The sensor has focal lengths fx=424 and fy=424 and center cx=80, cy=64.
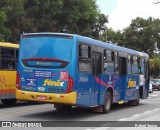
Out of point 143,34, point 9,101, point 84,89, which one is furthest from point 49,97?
point 143,34

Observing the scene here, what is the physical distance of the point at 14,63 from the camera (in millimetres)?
19719

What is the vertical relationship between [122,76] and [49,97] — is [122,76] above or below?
above

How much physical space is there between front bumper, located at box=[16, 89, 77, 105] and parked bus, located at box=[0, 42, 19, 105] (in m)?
4.07


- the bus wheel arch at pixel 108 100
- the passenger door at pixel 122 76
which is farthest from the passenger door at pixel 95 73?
the passenger door at pixel 122 76

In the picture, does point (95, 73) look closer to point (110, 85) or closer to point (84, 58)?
point (84, 58)

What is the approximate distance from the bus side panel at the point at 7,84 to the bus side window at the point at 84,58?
16.1 ft

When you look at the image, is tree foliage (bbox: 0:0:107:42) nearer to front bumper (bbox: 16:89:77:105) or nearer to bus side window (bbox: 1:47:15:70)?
bus side window (bbox: 1:47:15:70)

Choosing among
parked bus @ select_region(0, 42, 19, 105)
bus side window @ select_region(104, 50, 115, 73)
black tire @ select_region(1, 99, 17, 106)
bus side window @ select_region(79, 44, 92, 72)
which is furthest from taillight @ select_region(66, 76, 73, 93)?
black tire @ select_region(1, 99, 17, 106)

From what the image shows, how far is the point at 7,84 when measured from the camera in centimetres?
1925

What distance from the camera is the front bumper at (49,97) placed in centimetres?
1426

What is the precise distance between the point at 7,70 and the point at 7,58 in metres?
0.56

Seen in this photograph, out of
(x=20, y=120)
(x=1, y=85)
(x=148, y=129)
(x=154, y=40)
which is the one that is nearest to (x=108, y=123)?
(x=148, y=129)

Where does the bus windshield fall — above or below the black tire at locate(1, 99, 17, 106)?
above

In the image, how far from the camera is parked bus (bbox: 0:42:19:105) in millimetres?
18875
